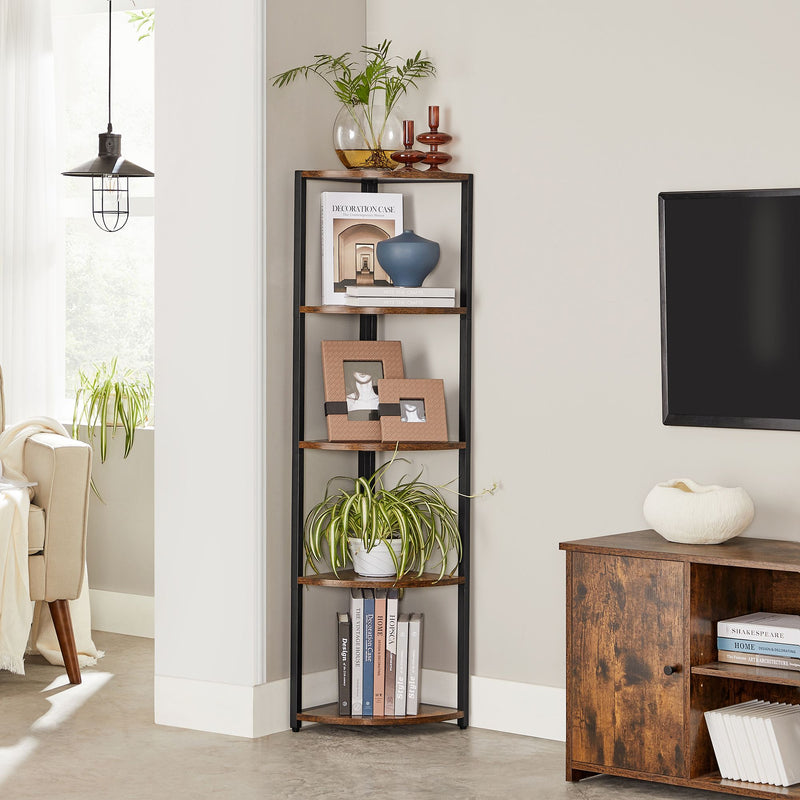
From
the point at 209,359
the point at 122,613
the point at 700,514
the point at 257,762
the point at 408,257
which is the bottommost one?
the point at 257,762

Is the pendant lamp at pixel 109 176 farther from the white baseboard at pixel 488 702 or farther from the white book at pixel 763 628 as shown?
the white book at pixel 763 628

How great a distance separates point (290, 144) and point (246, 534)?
1187mm

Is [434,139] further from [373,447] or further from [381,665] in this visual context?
[381,665]

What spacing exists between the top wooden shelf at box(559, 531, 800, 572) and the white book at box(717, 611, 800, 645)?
0.59 ft

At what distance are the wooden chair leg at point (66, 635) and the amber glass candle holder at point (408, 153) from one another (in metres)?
1.87

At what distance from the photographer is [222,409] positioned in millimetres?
4051

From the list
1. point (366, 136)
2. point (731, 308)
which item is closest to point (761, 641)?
point (731, 308)

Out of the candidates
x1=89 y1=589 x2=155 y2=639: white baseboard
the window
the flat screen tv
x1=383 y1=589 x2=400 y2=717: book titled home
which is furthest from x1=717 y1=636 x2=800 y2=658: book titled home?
the window

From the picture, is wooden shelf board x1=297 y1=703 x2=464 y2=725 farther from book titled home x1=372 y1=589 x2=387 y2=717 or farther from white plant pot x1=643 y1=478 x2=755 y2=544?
white plant pot x1=643 y1=478 x2=755 y2=544

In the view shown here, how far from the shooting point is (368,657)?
406 cm

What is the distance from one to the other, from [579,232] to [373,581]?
1.20 m

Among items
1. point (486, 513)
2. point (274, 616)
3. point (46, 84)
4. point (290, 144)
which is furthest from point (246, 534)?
point (46, 84)

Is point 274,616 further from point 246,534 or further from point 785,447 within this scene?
point 785,447

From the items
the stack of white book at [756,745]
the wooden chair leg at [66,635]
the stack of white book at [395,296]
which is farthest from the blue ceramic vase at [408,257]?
the wooden chair leg at [66,635]
